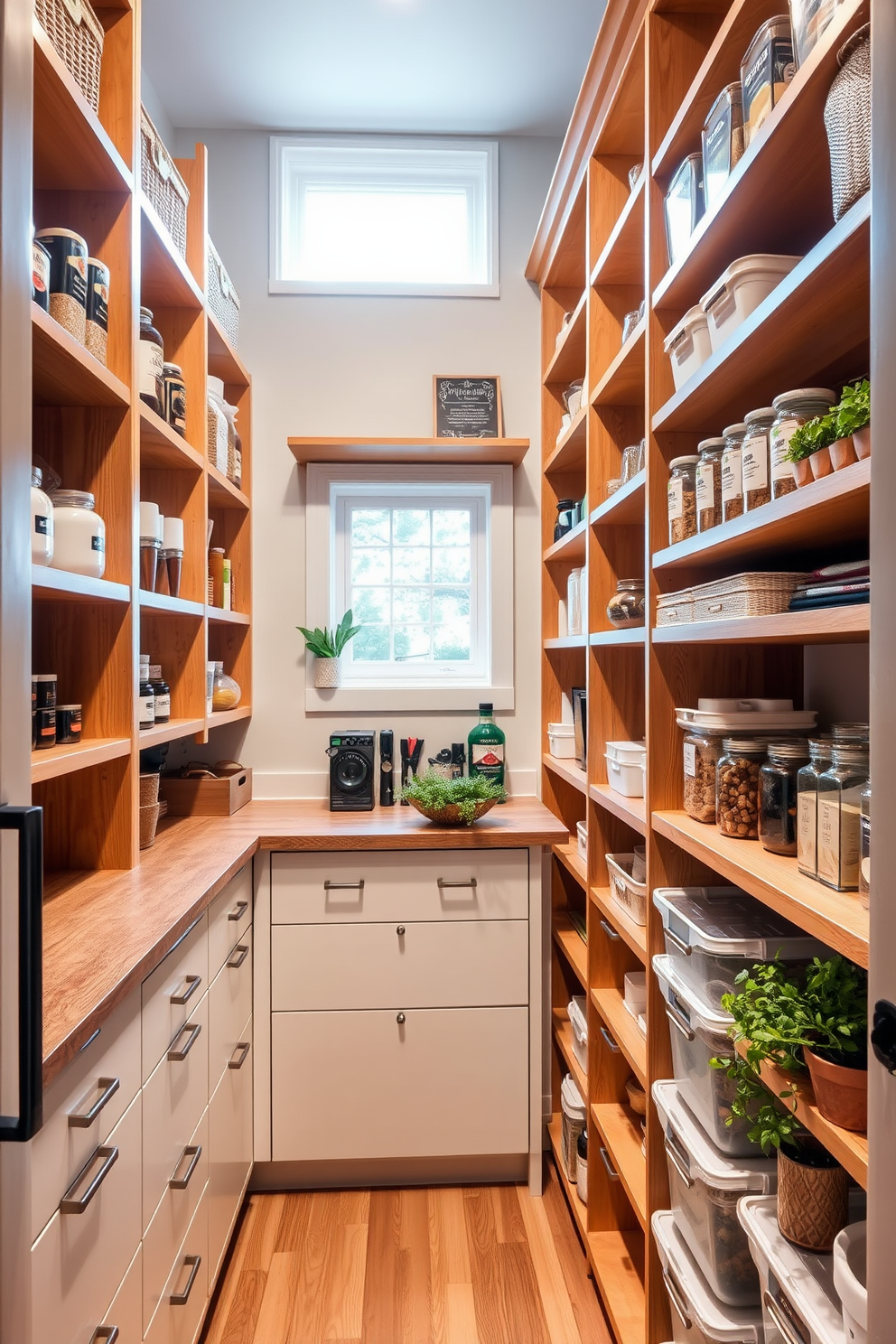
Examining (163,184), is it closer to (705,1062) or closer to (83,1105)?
(83,1105)

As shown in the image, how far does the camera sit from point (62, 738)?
4.96 feet

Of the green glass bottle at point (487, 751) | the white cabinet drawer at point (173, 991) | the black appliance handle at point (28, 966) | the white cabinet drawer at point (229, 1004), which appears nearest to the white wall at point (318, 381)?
the green glass bottle at point (487, 751)

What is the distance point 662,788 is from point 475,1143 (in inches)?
52.3

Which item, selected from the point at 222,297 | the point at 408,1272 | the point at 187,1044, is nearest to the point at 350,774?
the point at 187,1044

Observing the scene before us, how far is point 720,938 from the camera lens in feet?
Result: 3.85

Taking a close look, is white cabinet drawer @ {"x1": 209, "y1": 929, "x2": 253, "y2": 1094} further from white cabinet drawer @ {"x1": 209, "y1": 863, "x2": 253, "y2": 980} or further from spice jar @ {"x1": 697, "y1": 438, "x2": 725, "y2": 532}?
spice jar @ {"x1": 697, "y1": 438, "x2": 725, "y2": 532}

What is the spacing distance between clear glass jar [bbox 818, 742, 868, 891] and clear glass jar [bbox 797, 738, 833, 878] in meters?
0.01

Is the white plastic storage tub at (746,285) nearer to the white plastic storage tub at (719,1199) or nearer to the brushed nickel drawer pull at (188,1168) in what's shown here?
the white plastic storage tub at (719,1199)

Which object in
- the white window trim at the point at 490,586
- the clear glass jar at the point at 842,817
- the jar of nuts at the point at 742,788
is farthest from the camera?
the white window trim at the point at 490,586

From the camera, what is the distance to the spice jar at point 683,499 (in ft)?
4.59

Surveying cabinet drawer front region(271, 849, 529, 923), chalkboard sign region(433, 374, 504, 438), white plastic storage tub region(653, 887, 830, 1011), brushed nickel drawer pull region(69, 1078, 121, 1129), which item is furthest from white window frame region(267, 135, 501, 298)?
brushed nickel drawer pull region(69, 1078, 121, 1129)

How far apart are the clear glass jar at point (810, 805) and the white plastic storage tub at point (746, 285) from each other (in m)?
0.61

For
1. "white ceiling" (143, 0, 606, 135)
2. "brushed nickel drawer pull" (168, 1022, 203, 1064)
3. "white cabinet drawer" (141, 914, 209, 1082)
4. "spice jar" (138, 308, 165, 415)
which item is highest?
"white ceiling" (143, 0, 606, 135)

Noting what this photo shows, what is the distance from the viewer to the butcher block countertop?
1071 mm
